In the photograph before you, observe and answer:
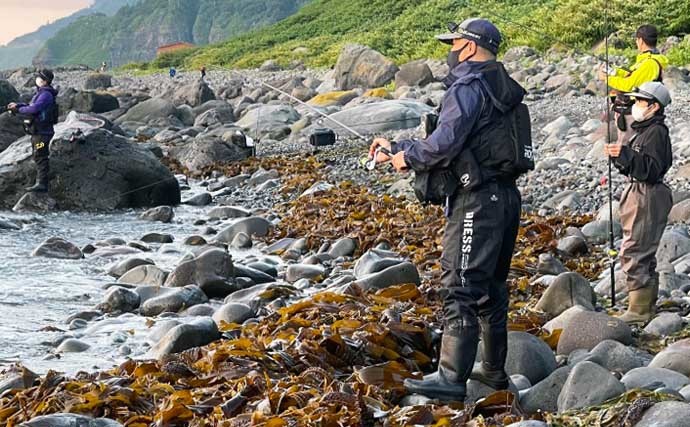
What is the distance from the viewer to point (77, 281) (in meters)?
10.1

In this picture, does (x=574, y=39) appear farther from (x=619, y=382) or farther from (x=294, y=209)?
(x=619, y=382)

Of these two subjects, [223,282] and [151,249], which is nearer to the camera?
[223,282]

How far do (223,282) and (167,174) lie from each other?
6.74 meters

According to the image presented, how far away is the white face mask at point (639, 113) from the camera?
6.79 meters

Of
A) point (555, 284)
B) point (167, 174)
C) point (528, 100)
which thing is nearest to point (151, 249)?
point (167, 174)

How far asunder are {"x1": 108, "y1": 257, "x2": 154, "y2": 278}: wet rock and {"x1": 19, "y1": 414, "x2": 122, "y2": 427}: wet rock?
18.4 ft

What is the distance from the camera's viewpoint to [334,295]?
7.30 meters

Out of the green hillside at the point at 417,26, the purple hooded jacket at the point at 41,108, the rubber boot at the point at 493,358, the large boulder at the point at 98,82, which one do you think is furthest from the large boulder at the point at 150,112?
the rubber boot at the point at 493,358

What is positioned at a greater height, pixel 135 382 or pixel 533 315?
pixel 135 382

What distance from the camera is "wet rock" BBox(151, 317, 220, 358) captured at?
655 cm

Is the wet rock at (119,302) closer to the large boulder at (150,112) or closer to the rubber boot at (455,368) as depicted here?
the rubber boot at (455,368)

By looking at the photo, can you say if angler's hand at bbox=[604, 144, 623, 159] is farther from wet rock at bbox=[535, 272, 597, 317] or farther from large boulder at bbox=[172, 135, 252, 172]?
large boulder at bbox=[172, 135, 252, 172]

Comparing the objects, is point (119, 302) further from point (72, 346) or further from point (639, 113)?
point (639, 113)

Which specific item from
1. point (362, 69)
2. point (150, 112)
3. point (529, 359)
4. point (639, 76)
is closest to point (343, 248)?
point (639, 76)
